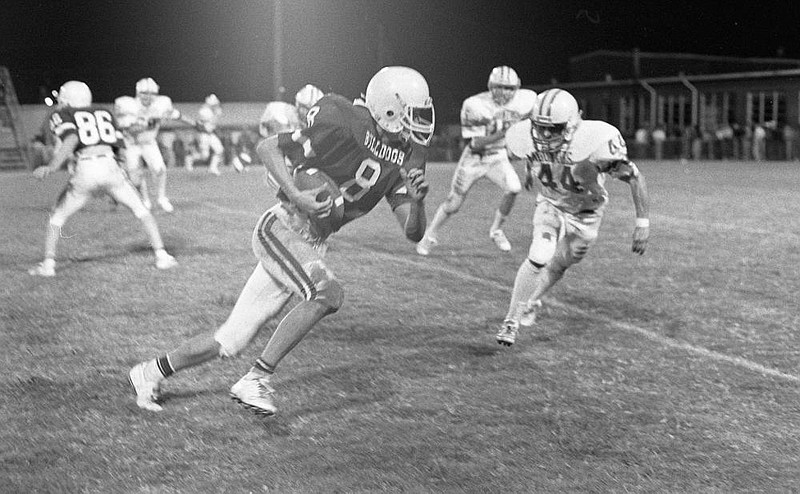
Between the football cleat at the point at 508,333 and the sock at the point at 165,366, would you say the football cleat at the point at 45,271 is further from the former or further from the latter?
the football cleat at the point at 508,333

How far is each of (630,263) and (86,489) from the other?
289 inches

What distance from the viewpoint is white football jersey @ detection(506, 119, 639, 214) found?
6191 millimetres

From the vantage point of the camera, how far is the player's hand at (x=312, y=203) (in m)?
4.24

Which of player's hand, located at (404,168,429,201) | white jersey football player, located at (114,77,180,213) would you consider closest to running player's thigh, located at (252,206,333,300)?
player's hand, located at (404,168,429,201)

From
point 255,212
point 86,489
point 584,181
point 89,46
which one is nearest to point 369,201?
point 86,489

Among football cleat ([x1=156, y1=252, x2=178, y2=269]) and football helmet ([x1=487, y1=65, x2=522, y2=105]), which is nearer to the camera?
football cleat ([x1=156, y1=252, x2=178, y2=269])

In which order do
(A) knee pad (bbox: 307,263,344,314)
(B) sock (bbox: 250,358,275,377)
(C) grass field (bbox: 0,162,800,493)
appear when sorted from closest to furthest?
1. (C) grass field (bbox: 0,162,800,493)
2. (A) knee pad (bbox: 307,263,344,314)
3. (B) sock (bbox: 250,358,275,377)

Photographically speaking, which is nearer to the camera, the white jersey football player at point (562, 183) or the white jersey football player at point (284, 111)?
the white jersey football player at point (562, 183)

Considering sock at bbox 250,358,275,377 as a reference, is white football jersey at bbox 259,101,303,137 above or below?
above

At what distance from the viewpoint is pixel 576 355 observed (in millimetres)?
6062

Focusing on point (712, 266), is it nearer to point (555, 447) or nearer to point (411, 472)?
point (555, 447)

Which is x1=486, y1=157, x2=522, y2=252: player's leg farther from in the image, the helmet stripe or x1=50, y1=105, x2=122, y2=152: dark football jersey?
the helmet stripe

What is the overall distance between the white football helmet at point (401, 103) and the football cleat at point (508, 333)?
2.16 metres

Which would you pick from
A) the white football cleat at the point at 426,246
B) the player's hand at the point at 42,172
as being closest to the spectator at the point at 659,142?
the white football cleat at the point at 426,246
